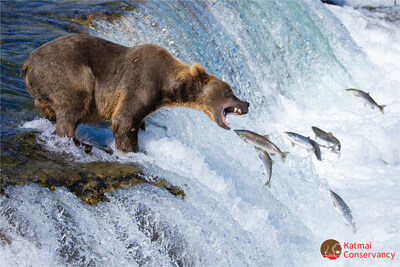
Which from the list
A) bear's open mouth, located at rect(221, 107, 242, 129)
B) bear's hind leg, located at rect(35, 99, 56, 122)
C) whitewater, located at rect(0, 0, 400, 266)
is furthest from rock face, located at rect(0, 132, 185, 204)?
bear's open mouth, located at rect(221, 107, 242, 129)

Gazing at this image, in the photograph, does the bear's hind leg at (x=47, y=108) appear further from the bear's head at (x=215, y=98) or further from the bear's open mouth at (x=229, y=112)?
the bear's open mouth at (x=229, y=112)

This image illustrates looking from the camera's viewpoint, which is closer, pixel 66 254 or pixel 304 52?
pixel 66 254

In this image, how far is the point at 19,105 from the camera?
15.5 feet

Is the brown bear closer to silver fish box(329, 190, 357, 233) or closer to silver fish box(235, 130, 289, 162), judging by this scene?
silver fish box(235, 130, 289, 162)

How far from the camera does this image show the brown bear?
4109 millimetres

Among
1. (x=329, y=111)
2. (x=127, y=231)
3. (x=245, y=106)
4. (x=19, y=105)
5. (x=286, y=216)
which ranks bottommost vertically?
(x=329, y=111)

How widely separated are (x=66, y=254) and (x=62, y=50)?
6.82ft

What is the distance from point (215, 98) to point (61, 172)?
191cm

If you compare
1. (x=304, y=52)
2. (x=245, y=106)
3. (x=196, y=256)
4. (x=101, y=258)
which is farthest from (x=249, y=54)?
(x=101, y=258)

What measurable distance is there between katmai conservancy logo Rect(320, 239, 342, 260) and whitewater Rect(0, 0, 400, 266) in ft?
0.25

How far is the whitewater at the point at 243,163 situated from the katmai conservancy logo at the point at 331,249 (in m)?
0.08

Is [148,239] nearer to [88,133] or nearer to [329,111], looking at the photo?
[88,133]

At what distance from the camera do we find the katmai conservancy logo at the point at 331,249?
15.2 ft

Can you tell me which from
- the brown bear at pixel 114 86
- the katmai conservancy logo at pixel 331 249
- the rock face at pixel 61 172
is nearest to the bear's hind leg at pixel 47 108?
the brown bear at pixel 114 86
